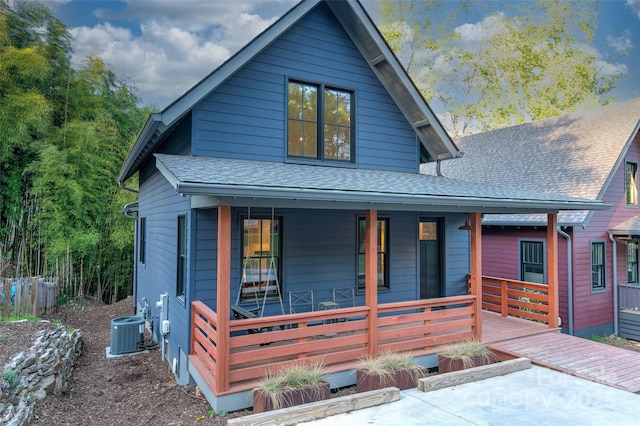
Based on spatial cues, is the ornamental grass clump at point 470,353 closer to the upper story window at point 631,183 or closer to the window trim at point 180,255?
the window trim at point 180,255

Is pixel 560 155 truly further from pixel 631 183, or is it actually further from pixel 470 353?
pixel 470 353

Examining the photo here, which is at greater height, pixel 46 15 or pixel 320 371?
pixel 46 15

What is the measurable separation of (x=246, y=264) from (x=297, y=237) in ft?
3.07

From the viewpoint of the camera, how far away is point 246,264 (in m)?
6.20

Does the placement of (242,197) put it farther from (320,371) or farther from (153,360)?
(153,360)

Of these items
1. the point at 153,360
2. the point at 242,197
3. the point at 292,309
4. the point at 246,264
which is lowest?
the point at 153,360

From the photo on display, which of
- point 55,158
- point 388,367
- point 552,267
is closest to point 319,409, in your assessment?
point 388,367

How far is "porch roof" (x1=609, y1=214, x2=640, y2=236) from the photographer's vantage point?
10.0 m

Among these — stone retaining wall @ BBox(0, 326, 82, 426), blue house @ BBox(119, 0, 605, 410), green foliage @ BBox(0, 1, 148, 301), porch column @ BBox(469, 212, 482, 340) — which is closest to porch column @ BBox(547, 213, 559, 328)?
blue house @ BBox(119, 0, 605, 410)

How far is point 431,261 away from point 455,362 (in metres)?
3.15

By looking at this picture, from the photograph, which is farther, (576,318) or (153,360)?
(576,318)

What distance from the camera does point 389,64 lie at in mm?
7461

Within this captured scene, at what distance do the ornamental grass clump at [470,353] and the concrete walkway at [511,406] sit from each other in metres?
0.35

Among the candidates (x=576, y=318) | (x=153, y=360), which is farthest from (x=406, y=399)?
(x=576, y=318)
